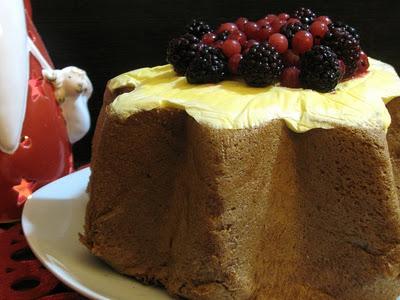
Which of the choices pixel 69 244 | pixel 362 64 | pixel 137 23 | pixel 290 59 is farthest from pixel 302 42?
pixel 137 23

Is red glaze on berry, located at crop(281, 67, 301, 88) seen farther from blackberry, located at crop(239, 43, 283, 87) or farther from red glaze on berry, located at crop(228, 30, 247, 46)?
red glaze on berry, located at crop(228, 30, 247, 46)

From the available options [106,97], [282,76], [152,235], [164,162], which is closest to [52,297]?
[152,235]

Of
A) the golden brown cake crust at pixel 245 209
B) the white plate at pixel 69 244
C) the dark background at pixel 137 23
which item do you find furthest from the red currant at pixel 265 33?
the dark background at pixel 137 23

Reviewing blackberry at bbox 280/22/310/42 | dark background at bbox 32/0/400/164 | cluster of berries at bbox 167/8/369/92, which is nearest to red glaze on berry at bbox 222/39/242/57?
cluster of berries at bbox 167/8/369/92

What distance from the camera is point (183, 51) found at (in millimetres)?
1192

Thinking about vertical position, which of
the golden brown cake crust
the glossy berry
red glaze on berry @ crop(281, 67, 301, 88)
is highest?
red glaze on berry @ crop(281, 67, 301, 88)

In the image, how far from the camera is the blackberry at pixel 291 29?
117cm

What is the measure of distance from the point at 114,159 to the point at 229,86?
26cm

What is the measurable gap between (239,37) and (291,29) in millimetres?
106

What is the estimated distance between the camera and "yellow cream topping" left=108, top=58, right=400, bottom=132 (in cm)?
99

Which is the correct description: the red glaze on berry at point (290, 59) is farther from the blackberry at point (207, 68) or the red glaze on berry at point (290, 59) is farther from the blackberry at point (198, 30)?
the blackberry at point (198, 30)

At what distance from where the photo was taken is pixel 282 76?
43.9 inches

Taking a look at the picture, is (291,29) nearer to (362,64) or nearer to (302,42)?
(302,42)

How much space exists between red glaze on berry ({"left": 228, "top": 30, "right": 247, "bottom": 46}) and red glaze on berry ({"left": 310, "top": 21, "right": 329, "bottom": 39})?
138 millimetres
